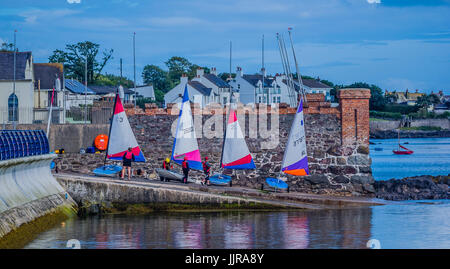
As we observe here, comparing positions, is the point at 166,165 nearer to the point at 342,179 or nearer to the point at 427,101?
the point at 342,179

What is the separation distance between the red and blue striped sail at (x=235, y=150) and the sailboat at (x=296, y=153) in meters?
1.55

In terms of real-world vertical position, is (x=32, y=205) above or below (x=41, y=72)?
below

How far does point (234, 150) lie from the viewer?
30.4 m

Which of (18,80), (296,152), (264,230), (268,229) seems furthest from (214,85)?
(264,230)

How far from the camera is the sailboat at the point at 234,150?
30250 millimetres

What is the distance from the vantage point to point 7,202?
19453 mm

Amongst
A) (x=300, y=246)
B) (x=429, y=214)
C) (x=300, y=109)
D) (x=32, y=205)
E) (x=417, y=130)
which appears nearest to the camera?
(x=300, y=246)

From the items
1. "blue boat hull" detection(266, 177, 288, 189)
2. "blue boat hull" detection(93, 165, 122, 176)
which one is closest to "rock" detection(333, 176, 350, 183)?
"blue boat hull" detection(266, 177, 288, 189)

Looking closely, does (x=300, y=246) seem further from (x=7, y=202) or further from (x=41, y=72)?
(x=41, y=72)

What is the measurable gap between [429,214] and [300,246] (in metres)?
8.55

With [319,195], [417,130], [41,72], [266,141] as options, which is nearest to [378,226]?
[319,195]

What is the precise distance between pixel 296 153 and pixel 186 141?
4663 millimetres
